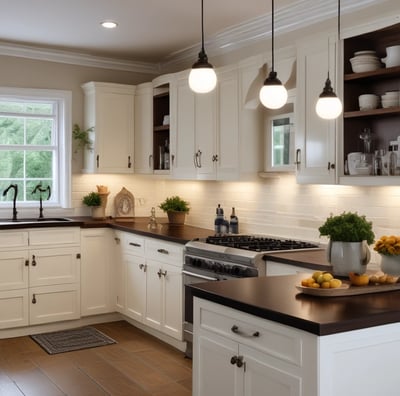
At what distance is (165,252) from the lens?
489 cm

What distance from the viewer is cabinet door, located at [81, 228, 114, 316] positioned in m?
5.67

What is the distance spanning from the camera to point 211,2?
443cm

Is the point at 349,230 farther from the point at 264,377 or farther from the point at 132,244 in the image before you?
the point at 132,244

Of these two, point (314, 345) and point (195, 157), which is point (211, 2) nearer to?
point (195, 157)

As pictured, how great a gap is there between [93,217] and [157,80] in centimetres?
153

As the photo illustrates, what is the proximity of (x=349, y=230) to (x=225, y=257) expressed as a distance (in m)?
1.48

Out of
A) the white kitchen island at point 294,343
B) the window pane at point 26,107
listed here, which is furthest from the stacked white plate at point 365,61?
the window pane at point 26,107

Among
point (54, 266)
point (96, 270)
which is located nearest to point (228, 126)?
point (96, 270)

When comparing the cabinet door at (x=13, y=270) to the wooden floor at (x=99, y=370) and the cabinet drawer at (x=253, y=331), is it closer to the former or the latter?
the wooden floor at (x=99, y=370)

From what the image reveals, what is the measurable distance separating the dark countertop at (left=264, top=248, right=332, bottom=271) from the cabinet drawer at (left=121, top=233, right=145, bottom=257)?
1.71 metres

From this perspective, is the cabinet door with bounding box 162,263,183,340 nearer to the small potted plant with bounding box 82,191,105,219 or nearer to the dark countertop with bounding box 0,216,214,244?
the dark countertop with bounding box 0,216,214,244

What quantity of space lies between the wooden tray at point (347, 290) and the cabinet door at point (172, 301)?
223 cm

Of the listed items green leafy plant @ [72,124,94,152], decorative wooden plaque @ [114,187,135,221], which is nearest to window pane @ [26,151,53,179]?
green leafy plant @ [72,124,94,152]

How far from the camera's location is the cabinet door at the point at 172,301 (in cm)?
472
